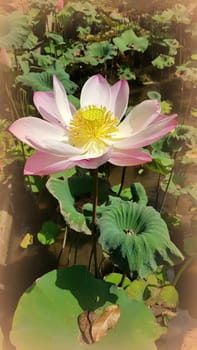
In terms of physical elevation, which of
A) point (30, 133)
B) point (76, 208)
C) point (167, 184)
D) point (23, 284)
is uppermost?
point (30, 133)

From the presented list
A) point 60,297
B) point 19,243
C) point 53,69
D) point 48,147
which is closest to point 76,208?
point 60,297

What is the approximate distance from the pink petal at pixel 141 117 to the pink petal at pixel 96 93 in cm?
10

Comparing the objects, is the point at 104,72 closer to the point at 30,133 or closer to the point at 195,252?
the point at 195,252

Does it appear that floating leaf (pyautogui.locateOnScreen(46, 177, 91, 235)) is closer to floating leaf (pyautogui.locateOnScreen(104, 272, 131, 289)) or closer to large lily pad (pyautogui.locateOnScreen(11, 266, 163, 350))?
large lily pad (pyautogui.locateOnScreen(11, 266, 163, 350))

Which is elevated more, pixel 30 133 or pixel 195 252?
pixel 30 133

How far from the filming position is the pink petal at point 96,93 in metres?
1.12

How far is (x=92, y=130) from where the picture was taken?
101 centimetres

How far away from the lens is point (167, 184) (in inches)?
66.5

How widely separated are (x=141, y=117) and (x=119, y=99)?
0.12 m

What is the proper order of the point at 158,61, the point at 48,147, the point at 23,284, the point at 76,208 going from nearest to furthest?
the point at 48,147 < the point at 76,208 < the point at 23,284 < the point at 158,61

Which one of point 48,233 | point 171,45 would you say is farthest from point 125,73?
point 48,233

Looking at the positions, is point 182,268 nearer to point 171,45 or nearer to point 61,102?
point 61,102

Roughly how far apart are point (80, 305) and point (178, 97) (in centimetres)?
196

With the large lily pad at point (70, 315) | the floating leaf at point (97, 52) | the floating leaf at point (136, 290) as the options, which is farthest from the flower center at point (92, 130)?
the floating leaf at point (97, 52)
